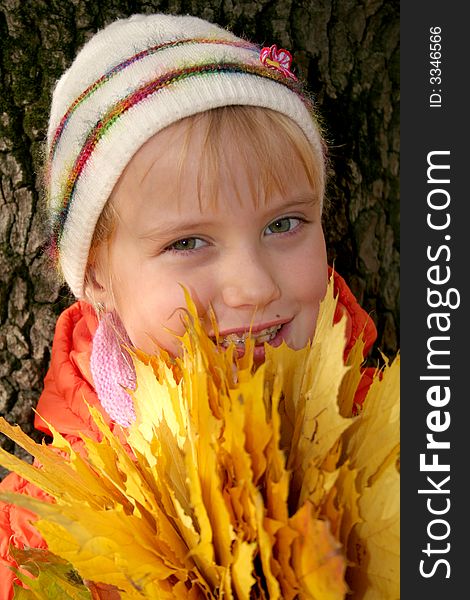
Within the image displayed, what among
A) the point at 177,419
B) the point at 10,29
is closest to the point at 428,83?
the point at 177,419

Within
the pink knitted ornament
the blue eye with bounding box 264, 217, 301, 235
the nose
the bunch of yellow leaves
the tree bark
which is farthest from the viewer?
the tree bark

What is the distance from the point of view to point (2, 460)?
0.90 meters

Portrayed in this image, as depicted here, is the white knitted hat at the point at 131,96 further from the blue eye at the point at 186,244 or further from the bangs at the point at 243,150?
the blue eye at the point at 186,244

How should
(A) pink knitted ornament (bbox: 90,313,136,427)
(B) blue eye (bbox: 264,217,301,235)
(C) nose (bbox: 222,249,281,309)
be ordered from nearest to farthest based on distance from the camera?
Answer: (C) nose (bbox: 222,249,281,309), (B) blue eye (bbox: 264,217,301,235), (A) pink knitted ornament (bbox: 90,313,136,427)

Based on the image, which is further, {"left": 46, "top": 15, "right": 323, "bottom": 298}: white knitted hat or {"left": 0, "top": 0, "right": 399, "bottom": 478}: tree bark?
{"left": 0, "top": 0, "right": 399, "bottom": 478}: tree bark

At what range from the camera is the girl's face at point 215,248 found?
124 centimetres

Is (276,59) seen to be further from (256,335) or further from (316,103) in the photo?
(256,335)

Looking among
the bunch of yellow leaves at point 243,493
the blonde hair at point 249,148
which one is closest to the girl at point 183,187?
the blonde hair at point 249,148

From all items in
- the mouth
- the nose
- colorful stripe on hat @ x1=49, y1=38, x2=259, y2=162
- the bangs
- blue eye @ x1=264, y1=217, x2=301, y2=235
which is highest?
colorful stripe on hat @ x1=49, y1=38, x2=259, y2=162

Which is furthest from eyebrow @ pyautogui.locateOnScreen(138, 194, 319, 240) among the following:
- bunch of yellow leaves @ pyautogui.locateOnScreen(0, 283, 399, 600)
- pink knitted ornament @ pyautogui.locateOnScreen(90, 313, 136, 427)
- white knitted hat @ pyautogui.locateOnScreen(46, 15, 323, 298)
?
bunch of yellow leaves @ pyautogui.locateOnScreen(0, 283, 399, 600)

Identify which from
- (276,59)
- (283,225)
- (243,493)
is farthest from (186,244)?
(243,493)

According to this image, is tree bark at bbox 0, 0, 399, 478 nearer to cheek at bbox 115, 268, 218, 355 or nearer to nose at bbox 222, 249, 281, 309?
cheek at bbox 115, 268, 218, 355

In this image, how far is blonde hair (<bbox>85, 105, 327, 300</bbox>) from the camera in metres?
1.25

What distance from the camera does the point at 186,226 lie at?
1252 millimetres
